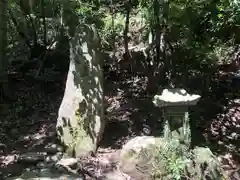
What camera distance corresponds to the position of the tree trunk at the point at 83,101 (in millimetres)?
5352

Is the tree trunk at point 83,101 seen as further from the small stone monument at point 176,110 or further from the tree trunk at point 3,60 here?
the tree trunk at point 3,60

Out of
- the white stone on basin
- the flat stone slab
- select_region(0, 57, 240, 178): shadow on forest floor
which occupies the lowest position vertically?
the flat stone slab

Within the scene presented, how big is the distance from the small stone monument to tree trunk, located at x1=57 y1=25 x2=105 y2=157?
112 centimetres

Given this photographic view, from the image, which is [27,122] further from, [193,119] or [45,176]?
[193,119]

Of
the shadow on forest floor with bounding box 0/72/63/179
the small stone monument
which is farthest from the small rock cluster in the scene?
the small stone monument

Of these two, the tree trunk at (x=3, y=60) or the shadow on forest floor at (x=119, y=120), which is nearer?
the shadow on forest floor at (x=119, y=120)

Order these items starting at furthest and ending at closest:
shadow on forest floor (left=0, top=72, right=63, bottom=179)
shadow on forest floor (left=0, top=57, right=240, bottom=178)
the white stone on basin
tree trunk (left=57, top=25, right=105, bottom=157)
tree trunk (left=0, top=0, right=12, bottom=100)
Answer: tree trunk (left=0, top=0, right=12, bottom=100) → shadow on forest floor (left=0, top=57, right=240, bottom=178) → shadow on forest floor (left=0, top=72, right=63, bottom=179) → tree trunk (left=57, top=25, right=105, bottom=157) → the white stone on basin

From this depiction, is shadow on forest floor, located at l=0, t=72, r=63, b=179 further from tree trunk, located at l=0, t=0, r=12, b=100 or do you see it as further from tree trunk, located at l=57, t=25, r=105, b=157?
tree trunk, located at l=57, t=25, r=105, b=157

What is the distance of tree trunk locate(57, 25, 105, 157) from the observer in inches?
211

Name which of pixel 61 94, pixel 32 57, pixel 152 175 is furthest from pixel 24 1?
pixel 152 175

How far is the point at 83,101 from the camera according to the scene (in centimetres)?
539

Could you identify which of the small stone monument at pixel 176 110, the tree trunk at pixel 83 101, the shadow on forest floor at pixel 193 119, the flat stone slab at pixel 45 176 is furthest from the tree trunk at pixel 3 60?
the small stone monument at pixel 176 110

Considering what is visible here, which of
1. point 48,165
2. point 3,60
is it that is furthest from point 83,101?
point 3,60

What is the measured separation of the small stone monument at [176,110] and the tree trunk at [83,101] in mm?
1115
